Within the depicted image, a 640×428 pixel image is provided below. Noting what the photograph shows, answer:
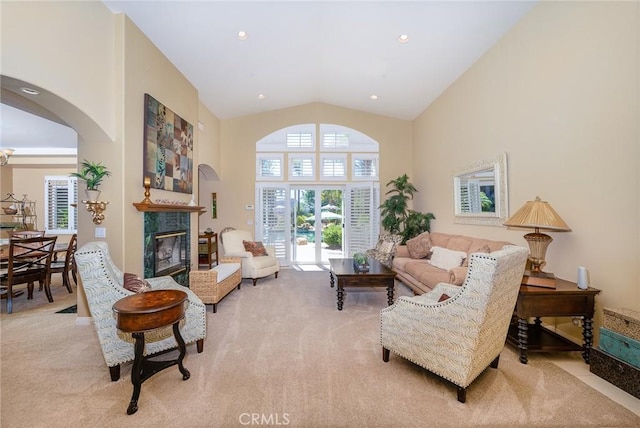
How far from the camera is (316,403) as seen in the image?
2008 millimetres

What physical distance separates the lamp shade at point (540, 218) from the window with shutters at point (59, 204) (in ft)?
35.3

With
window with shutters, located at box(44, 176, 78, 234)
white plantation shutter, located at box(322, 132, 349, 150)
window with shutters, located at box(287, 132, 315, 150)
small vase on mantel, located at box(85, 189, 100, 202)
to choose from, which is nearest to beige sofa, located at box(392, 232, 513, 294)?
white plantation shutter, located at box(322, 132, 349, 150)

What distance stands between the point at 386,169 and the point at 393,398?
19.5ft

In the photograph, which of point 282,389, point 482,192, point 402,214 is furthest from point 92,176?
point 402,214

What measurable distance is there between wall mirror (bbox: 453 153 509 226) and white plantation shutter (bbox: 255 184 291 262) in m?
4.12

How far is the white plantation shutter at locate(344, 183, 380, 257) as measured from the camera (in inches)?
279

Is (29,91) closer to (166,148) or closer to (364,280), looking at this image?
(166,148)

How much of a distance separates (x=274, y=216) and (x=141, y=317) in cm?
535

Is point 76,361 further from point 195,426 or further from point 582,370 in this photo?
point 582,370

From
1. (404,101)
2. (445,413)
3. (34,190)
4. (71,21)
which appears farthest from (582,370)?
(34,190)

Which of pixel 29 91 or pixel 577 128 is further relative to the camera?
pixel 577 128

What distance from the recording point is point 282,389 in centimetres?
216

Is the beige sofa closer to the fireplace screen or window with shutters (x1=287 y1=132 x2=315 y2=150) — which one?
window with shutters (x1=287 y1=132 x2=315 y2=150)

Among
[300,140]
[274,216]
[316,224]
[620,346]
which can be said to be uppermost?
[300,140]
